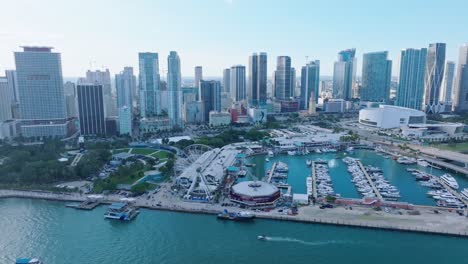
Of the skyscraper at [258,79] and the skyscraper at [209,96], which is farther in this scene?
the skyscraper at [258,79]

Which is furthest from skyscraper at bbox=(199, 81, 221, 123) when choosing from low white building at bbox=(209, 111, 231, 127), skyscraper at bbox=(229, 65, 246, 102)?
skyscraper at bbox=(229, 65, 246, 102)

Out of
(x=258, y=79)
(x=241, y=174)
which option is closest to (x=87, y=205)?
(x=241, y=174)

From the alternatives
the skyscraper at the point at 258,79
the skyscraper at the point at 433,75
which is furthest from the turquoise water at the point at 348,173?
the skyscraper at the point at 433,75

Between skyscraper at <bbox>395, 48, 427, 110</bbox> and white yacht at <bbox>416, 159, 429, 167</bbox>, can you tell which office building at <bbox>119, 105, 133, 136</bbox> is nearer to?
white yacht at <bbox>416, 159, 429, 167</bbox>

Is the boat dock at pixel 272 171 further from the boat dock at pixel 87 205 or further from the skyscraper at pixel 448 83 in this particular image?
the skyscraper at pixel 448 83

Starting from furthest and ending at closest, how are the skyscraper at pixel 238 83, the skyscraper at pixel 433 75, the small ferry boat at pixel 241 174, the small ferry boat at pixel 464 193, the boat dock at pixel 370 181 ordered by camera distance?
the skyscraper at pixel 238 83, the skyscraper at pixel 433 75, the small ferry boat at pixel 241 174, the boat dock at pixel 370 181, the small ferry boat at pixel 464 193

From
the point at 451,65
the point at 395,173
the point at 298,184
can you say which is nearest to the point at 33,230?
the point at 298,184
